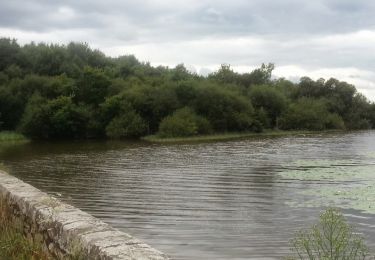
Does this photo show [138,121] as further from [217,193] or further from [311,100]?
[217,193]

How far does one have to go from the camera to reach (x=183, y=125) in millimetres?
60812

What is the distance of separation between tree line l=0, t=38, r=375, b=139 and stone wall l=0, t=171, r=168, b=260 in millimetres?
53024

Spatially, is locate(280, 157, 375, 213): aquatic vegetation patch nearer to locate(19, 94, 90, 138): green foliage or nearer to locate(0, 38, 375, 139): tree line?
locate(0, 38, 375, 139): tree line

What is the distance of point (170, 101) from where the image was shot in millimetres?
67000

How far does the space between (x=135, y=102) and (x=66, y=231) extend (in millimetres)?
61785

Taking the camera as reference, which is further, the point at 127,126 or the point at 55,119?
the point at 127,126

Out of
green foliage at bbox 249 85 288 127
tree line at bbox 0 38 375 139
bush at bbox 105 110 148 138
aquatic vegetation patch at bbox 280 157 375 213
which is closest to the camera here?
aquatic vegetation patch at bbox 280 157 375 213

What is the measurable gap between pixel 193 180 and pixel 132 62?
81.7 metres

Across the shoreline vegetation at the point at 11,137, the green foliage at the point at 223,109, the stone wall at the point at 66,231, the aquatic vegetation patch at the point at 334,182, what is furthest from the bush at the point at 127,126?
the stone wall at the point at 66,231

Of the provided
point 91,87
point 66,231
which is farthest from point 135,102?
point 66,231

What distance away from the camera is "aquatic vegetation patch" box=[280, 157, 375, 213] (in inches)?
593

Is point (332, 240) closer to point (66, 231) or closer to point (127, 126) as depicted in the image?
point (66, 231)

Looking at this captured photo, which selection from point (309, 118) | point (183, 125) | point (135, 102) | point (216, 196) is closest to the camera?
point (216, 196)

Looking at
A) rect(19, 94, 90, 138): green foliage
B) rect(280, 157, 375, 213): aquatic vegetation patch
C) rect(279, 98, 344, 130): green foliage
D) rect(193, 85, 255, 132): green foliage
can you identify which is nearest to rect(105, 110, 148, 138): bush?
rect(19, 94, 90, 138): green foliage
